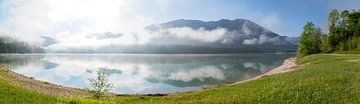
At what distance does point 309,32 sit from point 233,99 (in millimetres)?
125264

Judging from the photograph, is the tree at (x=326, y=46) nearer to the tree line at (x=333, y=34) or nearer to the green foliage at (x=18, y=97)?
the tree line at (x=333, y=34)

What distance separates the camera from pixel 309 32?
152 metres

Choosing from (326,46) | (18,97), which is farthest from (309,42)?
(18,97)

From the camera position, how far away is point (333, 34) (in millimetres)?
152500

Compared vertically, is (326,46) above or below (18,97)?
above

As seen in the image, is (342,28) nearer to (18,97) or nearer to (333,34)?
(333,34)

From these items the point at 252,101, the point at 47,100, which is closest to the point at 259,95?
the point at 252,101

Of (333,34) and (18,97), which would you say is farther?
(333,34)

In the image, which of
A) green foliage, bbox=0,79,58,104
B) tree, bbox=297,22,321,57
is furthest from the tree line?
green foliage, bbox=0,79,58,104

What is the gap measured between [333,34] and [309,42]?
1000 centimetres

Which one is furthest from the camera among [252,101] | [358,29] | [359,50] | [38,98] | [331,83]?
[358,29]

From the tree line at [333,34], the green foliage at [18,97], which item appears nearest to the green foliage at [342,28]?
the tree line at [333,34]

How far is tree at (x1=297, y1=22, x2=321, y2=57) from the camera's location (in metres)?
149

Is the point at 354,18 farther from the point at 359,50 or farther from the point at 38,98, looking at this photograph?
the point at 38,98
